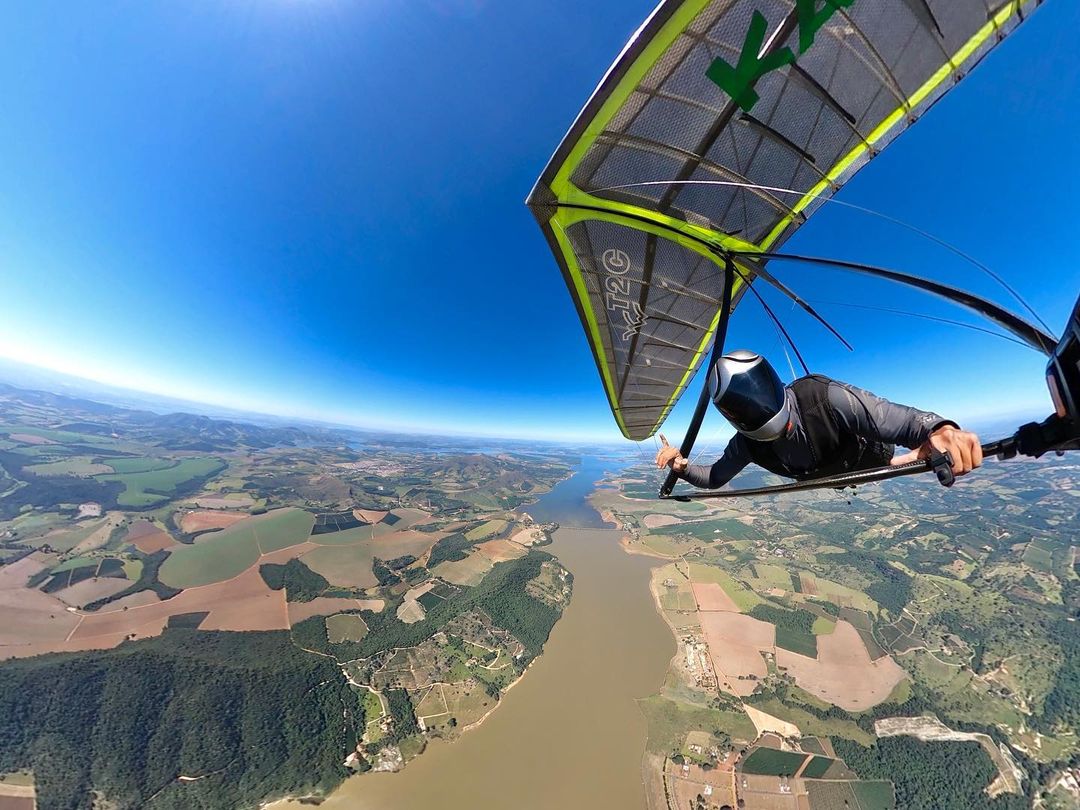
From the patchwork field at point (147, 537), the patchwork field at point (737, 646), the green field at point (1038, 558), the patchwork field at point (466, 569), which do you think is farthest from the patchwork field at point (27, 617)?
the green field at point (1038, 558)

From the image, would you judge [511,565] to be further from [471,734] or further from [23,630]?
[23,630]

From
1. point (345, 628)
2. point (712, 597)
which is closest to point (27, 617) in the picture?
point (345, 628)

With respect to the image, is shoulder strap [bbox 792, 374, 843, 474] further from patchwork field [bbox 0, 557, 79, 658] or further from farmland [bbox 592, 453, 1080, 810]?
patchwork field [bbox 0, 557, 79, 658]

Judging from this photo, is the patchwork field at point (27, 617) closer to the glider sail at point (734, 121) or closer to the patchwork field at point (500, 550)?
the patchwork field at point (500, 550)

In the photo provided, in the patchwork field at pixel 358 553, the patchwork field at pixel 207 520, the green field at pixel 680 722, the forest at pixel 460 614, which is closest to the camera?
the green field at pixel 680 722

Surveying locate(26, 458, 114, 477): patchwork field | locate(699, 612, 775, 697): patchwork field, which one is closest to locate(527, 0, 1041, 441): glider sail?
locate(699, 612, 775, 697): patchwork field

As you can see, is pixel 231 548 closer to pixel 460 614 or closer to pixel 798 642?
pixel 460 614
